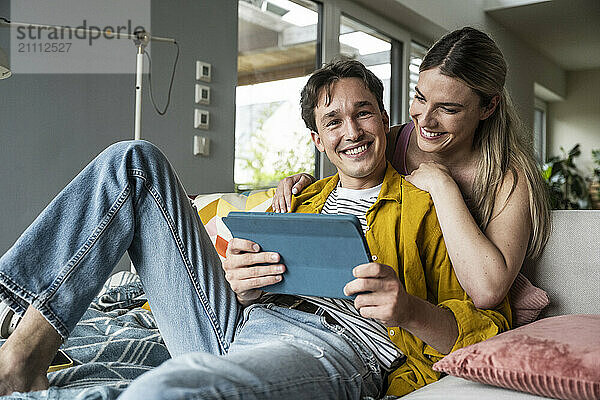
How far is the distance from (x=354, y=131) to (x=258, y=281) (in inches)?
17.3

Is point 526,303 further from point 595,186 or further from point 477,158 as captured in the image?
point 595,186

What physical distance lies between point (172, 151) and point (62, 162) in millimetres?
578

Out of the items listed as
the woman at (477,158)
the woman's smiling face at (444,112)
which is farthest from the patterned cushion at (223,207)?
the woman's smiling face at (444,112)

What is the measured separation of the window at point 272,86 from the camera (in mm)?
3602

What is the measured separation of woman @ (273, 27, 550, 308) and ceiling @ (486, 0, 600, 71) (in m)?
4.13

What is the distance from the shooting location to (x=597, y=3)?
5285 millimetres

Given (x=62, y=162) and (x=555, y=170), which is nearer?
(x=62, y=162)

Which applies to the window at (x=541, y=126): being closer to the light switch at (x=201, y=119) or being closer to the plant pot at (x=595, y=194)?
the plant pot at (x=595, y=194)

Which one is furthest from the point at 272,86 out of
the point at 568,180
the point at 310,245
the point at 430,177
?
the point at 568,180

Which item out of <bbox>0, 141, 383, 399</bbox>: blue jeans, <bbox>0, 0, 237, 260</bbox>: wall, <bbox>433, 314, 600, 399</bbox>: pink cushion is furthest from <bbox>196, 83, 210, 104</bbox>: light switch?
<bbox>433, 314, 600, 399</bbox>: pink cushion

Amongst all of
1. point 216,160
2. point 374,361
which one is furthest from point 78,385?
point 216,160

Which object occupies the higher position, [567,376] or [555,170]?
[555,170]

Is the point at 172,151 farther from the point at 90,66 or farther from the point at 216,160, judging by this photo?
the point at 90,66

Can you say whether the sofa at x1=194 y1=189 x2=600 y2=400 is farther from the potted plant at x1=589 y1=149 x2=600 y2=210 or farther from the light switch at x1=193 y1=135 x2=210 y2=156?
the potted plant at x1=589 y1=149 x2=600 y2=210
